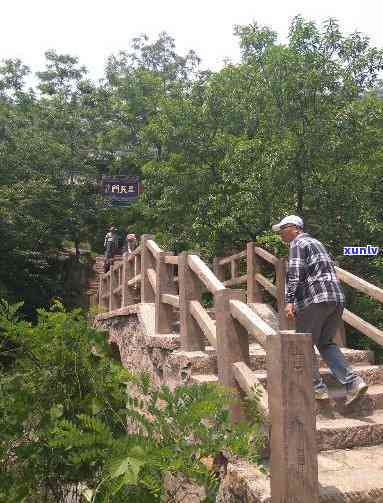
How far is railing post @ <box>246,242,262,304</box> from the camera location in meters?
6.87

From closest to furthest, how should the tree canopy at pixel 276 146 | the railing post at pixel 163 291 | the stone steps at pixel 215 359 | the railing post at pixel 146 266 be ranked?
the stone steps at pixel 215 359 < the railing post at pixel 163 291 < the railing post at pixel 146 266 < the tree canopy at pixel 276 146

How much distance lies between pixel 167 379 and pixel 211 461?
1406 mm

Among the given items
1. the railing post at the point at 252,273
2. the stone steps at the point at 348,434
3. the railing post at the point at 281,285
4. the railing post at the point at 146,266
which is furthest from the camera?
the railing post at the point at 252,273

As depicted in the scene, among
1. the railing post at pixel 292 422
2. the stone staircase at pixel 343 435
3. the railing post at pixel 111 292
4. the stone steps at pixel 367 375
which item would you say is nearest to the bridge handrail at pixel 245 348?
the railing post at pixel 292 422

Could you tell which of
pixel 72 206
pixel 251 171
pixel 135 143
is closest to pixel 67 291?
pixel 72 206

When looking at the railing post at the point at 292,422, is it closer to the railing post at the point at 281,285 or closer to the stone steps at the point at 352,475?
the stone steps at the point at 352,475

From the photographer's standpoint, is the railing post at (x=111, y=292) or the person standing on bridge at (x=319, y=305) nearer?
the person standing on bridge at (x=319, y=305)

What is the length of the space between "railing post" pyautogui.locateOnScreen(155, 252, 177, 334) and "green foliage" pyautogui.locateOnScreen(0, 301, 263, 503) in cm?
156

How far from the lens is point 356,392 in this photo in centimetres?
359

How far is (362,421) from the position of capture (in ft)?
11.5

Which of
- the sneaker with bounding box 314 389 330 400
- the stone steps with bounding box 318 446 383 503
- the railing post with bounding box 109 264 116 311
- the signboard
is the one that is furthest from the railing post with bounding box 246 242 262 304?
the signboard

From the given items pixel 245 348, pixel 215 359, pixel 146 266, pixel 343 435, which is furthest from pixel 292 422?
pixel 146 266

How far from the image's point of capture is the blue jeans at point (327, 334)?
367 cm

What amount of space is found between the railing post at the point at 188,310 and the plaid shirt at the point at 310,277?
0.96 metres
